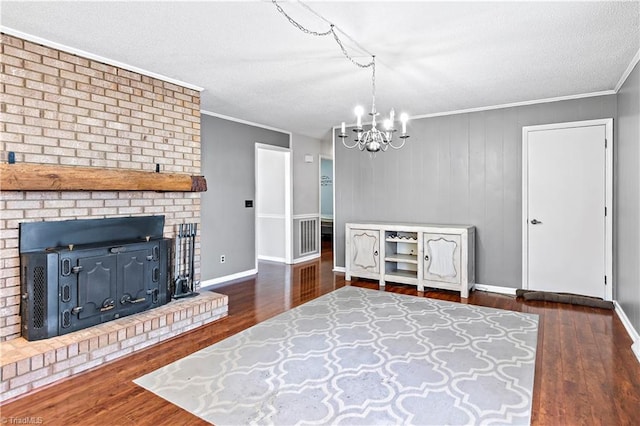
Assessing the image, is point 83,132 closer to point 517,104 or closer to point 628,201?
point 517,104

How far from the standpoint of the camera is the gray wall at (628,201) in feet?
10.0

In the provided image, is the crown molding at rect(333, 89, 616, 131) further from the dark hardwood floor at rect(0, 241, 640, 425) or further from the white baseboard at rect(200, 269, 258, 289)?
the white baseboard at rect(200, 269, 258, 289)

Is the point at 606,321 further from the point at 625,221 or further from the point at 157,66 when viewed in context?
the point at 157,66

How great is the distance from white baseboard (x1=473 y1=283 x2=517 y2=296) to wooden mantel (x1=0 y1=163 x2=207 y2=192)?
3.79 metres

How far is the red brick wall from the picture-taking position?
257 cm

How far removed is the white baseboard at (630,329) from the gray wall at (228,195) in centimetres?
449

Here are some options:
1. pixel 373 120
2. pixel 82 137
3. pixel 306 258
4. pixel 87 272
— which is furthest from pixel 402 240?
pixel 82 137

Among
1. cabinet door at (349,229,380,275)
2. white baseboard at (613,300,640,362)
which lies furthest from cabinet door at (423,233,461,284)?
white baseboard at (613,300,640,362)

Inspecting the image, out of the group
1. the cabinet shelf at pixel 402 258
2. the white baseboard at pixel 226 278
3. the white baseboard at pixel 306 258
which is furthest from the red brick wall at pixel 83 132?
the white baseboard at pixel 306 258

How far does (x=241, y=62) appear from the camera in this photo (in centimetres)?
312

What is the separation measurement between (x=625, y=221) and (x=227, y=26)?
392 centimetres

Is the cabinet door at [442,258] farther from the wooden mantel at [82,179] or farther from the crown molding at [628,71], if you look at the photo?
the wooden mantel at [82,179]

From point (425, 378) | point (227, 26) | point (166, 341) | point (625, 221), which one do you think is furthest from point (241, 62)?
point (625, 221)

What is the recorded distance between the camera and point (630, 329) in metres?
3.21
